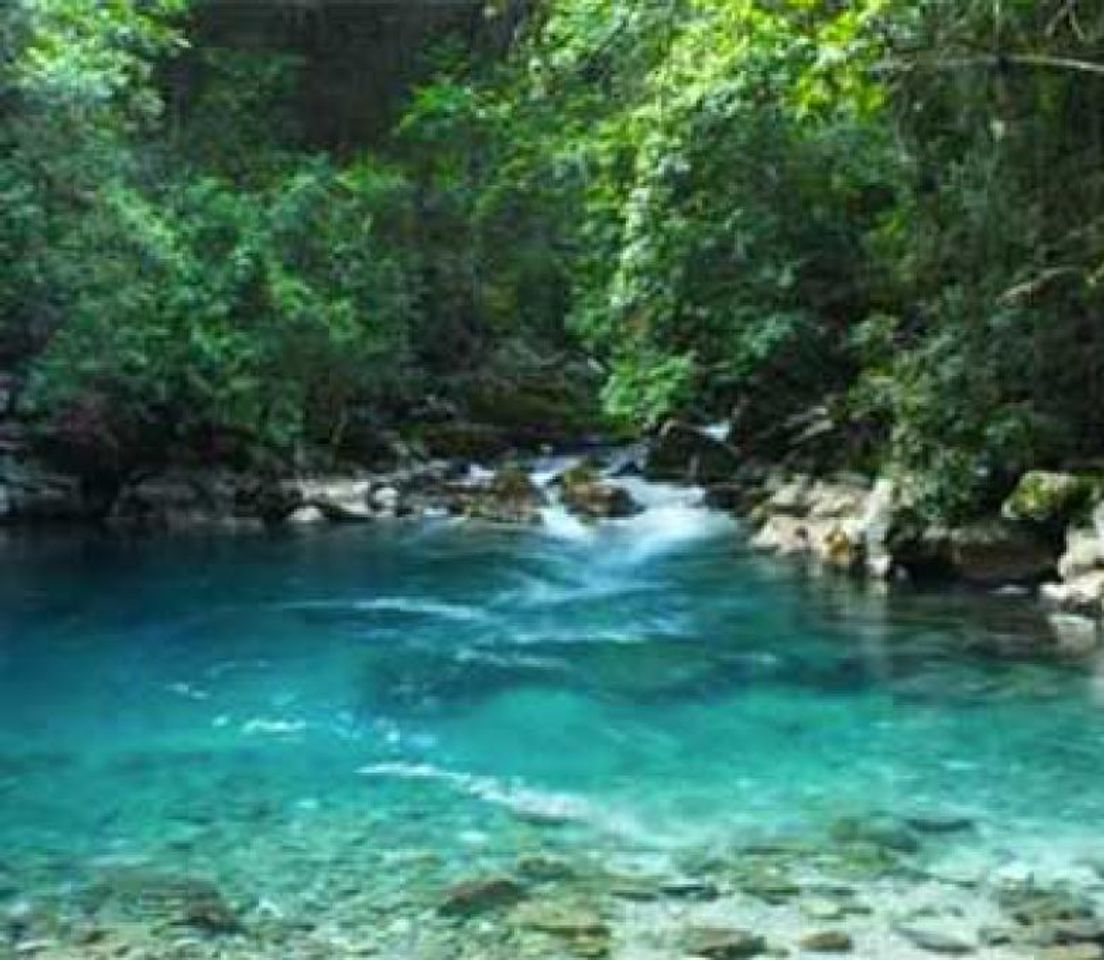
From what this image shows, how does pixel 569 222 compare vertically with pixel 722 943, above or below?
above

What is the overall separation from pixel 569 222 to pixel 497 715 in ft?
55.9

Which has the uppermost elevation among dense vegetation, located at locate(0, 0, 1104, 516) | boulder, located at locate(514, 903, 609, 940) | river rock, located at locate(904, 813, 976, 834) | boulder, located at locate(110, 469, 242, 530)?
dense vegetation, located at locate(0, 0, 1104, 516)

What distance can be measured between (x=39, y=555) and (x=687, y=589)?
7607mm

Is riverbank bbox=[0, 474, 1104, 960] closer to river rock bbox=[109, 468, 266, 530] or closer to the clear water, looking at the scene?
the clear water

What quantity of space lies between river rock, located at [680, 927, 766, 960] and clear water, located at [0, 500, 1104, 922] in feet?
3.71

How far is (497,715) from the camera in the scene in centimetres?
1085

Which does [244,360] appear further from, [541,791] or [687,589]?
[541,791]

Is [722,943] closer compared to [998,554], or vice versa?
[722,943]

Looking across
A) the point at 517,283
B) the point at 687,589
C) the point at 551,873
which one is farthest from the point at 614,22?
the point at 517,283

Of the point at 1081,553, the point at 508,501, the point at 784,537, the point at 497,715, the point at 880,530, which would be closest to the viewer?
the point at 497,715

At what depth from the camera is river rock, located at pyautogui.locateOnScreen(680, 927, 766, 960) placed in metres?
6.38

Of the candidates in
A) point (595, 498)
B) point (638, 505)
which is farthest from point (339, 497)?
point (638, 505)

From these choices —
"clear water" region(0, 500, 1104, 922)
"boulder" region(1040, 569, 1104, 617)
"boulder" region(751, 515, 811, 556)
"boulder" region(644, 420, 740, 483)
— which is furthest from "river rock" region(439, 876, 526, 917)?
"boulder" region(644, 420, 740, 483)

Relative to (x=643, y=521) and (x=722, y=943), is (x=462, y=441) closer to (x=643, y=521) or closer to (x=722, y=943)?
(x=643, y=521)
